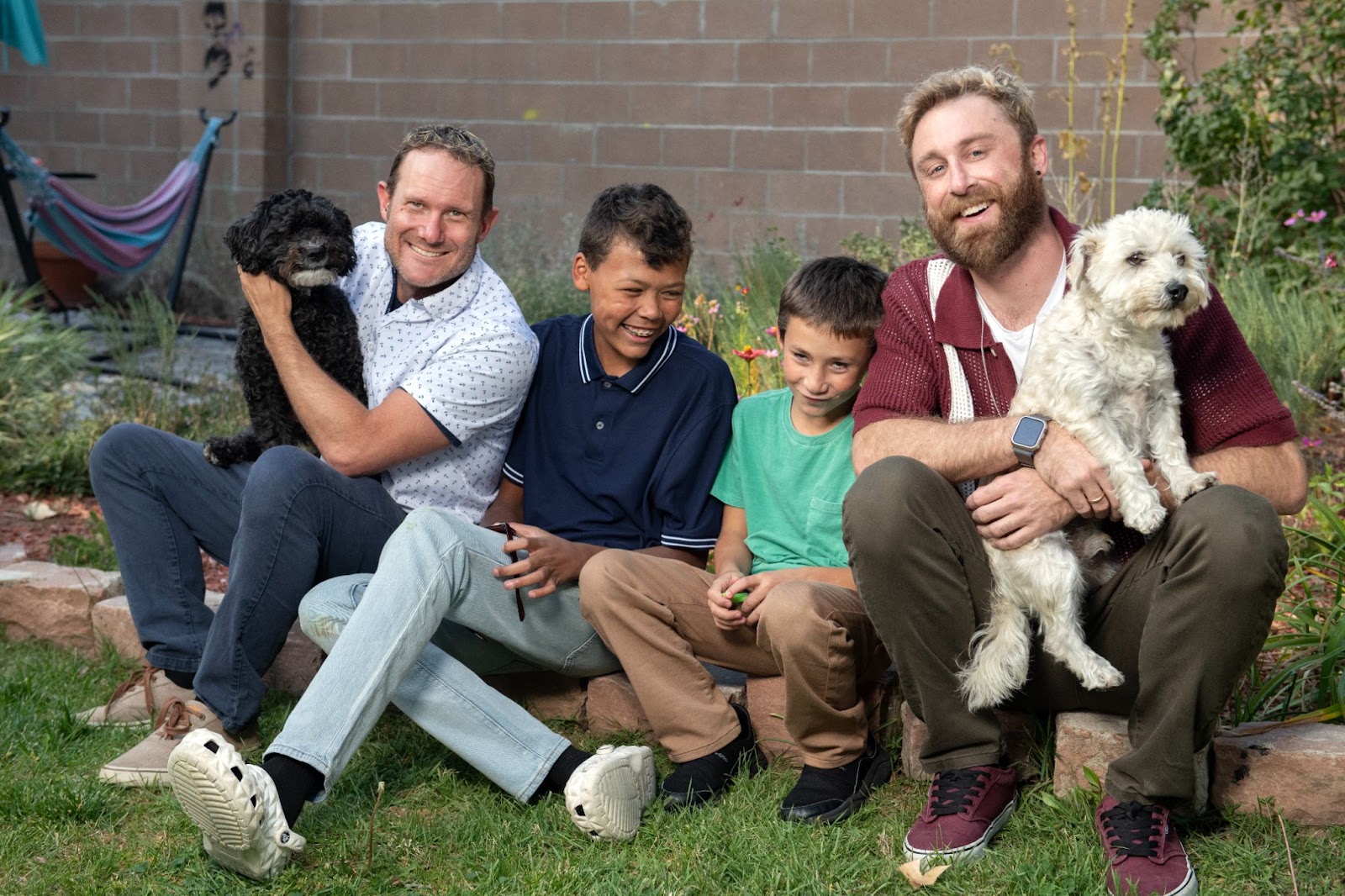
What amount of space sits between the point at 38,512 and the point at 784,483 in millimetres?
3313

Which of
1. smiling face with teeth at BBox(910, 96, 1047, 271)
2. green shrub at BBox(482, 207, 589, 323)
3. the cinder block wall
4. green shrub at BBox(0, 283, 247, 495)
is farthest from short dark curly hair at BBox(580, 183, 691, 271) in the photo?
the cinder block wall

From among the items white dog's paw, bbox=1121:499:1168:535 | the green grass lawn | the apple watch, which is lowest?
the green grass lawn

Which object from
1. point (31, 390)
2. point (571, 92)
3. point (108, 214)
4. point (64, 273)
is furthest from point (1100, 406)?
point (64, 273)

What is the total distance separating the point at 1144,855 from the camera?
2.50m

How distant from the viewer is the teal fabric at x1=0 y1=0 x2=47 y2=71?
769 centimetres

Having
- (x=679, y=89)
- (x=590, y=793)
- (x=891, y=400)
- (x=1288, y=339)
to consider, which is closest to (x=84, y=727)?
(x=590, y=793)

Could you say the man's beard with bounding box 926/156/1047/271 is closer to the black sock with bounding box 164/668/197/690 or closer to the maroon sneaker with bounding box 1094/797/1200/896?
the maroon sneaker with bounding box 1094/797/1200/896

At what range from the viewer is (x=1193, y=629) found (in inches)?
96.2

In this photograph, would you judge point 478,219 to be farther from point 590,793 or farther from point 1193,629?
point 1193,629

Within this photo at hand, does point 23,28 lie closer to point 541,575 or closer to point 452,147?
point 452,147

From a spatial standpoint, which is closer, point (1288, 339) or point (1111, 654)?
point (1111, 654)

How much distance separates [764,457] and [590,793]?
37.2 inches

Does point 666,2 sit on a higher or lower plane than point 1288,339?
higher

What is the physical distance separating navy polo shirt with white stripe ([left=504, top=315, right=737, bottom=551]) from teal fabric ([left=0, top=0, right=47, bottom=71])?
5.96m
